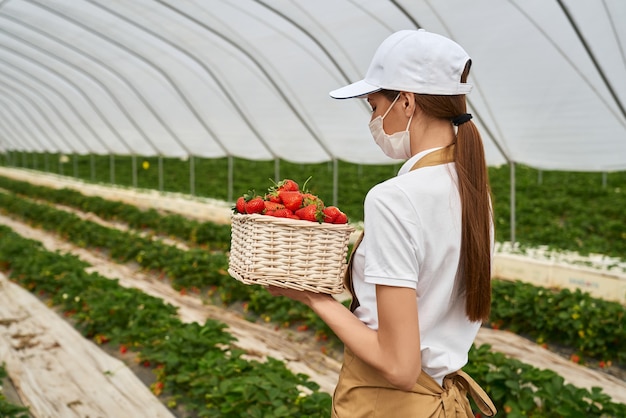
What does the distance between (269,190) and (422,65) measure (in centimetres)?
67

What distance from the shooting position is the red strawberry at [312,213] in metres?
1.58

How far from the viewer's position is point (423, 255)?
1.29 metres

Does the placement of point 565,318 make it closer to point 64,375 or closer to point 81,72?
point 64,375

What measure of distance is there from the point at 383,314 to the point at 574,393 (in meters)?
2.46

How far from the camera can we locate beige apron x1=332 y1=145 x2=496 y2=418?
137cm

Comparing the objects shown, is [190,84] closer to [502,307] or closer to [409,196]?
[502,307]

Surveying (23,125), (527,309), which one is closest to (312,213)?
(527,309)

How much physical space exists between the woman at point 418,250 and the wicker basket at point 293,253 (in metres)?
0.07

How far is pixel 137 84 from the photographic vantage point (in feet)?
39.8

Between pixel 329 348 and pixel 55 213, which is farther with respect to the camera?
pixel 55 213

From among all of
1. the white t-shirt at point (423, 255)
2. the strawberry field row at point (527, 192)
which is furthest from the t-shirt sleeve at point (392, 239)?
the strawberry field row at point (527, 192)

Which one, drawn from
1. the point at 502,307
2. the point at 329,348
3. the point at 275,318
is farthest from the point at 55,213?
the point at 502,307

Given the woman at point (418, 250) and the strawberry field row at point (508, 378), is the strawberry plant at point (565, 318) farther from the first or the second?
the woman at point (418, 250)

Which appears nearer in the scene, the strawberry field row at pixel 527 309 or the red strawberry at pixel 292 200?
the red strawberry at pixel 292 200
